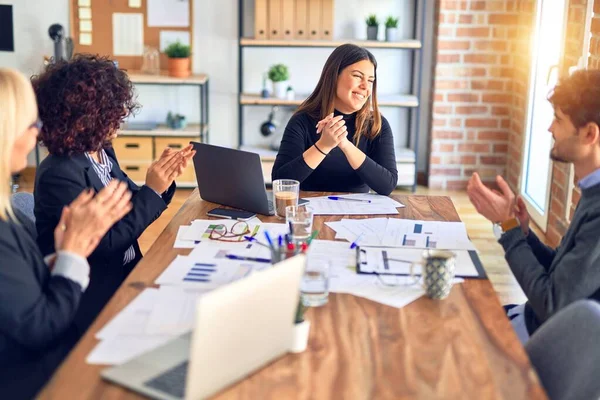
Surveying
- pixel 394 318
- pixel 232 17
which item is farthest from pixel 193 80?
pixel 394 318

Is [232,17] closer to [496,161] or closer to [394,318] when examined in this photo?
[496,161]

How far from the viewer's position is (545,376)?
172 cm

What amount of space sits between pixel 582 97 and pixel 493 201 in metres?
0.38

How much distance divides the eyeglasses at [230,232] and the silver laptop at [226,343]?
745 mm

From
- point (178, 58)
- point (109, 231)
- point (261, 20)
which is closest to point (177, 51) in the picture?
point (178, 58)

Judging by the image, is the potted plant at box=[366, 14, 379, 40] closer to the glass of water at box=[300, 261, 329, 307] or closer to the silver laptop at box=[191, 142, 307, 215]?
the silver laptop at box=[191, 142, 307, 215]

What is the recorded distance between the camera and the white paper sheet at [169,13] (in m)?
5.62

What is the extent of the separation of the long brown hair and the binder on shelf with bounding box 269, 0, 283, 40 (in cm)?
231

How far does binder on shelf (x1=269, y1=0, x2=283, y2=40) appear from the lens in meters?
5.43

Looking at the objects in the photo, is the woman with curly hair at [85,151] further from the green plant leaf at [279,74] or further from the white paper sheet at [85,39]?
the white paper sheet at [85,39]

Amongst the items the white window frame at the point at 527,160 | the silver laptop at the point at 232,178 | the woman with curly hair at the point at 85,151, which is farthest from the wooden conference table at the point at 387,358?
the white window frame at the point at 527,160

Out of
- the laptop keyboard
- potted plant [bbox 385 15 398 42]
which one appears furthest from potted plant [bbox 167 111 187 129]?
the laptop keyboard

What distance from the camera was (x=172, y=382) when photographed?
4.72 ft

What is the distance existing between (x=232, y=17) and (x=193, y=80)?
→ 624mm
